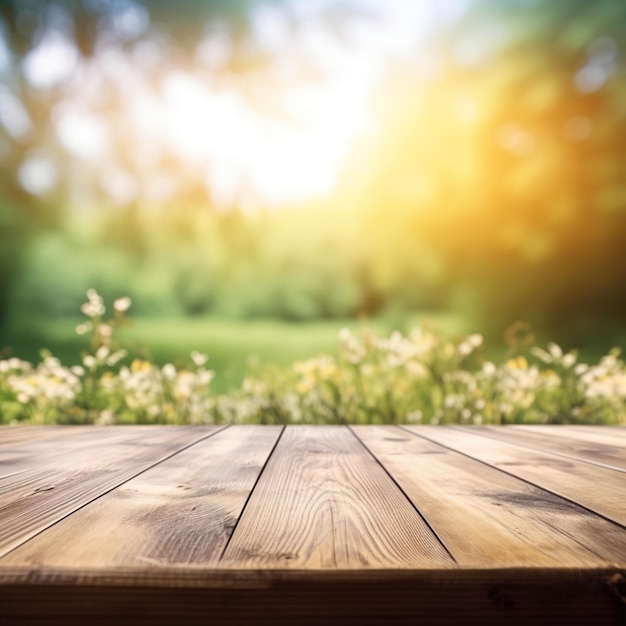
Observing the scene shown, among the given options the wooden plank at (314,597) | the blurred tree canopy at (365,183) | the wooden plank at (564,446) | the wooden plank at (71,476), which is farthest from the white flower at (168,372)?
the wooden plank at (314,597)

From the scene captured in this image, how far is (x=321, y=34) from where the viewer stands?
3.57 m

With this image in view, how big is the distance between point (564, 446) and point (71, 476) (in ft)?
3.30

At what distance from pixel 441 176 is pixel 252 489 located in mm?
3009

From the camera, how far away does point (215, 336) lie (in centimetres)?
334

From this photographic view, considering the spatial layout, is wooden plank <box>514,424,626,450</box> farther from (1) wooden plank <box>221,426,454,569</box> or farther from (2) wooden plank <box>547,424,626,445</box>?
(1) wooden plank <box>221,426,454,569</box>

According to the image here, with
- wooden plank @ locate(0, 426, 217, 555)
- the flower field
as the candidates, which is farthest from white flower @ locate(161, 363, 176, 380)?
wooden plank @ locate(0, 426, 217, 555)

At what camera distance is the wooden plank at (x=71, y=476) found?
25.9 inches

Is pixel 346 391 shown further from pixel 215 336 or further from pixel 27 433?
pixel 27 433

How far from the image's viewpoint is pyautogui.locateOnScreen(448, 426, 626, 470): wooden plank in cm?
113

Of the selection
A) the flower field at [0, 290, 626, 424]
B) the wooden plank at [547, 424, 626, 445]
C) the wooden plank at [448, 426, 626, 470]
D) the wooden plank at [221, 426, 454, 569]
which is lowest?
Result: the wooden plank at [221, 426, 454, 569]

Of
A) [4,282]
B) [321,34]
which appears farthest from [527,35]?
[4,282]

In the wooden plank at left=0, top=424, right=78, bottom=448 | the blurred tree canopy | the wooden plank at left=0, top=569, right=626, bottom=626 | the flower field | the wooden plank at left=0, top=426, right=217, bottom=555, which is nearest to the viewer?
the wooden plank at left=0, top=569, right=626, bottom=626

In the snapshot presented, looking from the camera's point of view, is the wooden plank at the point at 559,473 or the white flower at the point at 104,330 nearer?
the wooden plank at the point at 559,473

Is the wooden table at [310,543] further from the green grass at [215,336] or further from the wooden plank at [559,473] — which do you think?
the green grass at [215,336]
